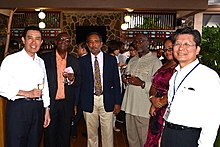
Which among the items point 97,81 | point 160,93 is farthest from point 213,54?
point 97,81

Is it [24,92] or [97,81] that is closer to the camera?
[24,92]

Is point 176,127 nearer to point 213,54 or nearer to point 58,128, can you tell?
point 213,54

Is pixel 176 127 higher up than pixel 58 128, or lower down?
higher up

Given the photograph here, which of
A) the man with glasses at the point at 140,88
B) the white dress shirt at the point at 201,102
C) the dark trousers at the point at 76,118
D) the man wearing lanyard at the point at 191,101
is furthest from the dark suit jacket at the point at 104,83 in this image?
the white dress shirt at the point at 201,102

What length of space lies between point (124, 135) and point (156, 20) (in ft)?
22.2

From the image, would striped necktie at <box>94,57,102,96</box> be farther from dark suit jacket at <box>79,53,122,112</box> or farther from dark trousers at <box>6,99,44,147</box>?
dark trousers at <box>6,99,44,147</box>

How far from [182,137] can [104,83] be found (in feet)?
5.57

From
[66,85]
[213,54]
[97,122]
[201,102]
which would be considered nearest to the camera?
[201,102]

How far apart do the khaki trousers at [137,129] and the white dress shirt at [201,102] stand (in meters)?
1.44

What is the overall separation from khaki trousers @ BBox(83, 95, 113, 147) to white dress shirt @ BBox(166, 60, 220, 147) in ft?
5.51

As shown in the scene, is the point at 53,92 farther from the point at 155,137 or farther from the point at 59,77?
the point at 155,137

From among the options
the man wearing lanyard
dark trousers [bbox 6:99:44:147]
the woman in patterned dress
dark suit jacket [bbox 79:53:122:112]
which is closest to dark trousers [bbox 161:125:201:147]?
the man wearing lanyard

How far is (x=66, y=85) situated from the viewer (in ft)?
12.2

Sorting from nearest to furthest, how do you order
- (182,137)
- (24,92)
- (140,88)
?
(182,137)
(24,92)
(140,88)
